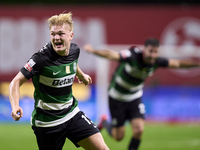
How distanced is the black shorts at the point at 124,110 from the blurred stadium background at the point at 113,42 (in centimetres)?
537

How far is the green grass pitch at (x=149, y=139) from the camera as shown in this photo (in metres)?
8.20

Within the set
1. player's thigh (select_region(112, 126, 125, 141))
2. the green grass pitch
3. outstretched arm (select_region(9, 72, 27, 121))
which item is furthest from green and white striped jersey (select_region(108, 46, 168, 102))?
outstretched arm (select_region(9, 72, 27, 121))

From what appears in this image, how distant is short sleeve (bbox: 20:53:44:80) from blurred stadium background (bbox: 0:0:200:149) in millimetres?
8615

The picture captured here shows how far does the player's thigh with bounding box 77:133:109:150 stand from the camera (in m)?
4.50

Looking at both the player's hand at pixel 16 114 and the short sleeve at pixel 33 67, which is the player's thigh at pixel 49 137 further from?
the player's hand at pixel 16 114

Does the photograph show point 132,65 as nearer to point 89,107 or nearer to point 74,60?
point 74,60

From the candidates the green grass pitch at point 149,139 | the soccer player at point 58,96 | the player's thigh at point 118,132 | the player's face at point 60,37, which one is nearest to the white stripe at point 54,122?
the soccer player at point 58,96

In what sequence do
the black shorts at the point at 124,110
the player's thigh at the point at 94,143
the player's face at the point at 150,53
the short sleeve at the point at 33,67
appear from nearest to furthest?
the short sleeve at the point at 33,67
the player's thigh at the point at 94,143
the player's face at the point at 150,53
the black shorts at the point at 124,110

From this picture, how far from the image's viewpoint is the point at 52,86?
448 centimetres

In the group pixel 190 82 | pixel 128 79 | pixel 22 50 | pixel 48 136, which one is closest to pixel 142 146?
A: pixel 128 79

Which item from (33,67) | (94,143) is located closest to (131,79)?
(94,143)

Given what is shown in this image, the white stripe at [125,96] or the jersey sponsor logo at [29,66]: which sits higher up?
the jersey sponsor logo at [29,66]

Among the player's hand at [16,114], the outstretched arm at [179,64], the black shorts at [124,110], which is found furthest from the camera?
the outstretched arm at [179,64]

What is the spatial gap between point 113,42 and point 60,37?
9903mm
